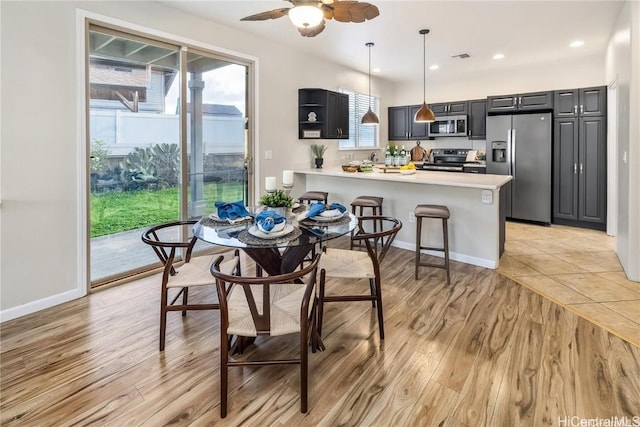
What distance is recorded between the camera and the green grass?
137 inches

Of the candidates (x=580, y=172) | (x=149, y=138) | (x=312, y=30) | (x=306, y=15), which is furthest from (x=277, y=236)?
(x=580, y=172)

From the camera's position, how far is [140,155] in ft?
12.2

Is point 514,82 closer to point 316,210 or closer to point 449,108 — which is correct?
point 449,108

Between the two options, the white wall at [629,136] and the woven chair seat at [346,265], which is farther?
the white wall at [629,136]

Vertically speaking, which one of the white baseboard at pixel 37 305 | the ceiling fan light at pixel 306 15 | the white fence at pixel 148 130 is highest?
the ceiling fan light at pixel 306 15

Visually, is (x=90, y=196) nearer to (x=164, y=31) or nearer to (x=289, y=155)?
(x=164, y=31)

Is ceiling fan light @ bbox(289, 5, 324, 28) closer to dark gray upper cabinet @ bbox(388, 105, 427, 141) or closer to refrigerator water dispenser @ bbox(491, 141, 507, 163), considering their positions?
refrigerator water dispenser @ bbox(491, 141, 507, 163)

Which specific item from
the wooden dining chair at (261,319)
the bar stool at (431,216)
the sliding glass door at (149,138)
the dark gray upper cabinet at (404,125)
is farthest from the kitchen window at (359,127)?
the wooden dining chair at (261,319)

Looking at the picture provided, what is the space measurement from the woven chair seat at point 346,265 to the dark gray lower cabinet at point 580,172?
470 cm

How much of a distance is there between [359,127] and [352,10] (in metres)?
4.65

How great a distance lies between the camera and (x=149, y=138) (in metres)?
3.79

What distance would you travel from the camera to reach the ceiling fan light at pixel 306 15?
2.43 meters

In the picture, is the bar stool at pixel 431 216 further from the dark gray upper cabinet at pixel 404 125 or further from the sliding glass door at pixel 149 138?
the dark gray upper cabinet at pixel 404 125

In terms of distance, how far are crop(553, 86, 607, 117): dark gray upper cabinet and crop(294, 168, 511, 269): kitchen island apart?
231cm
